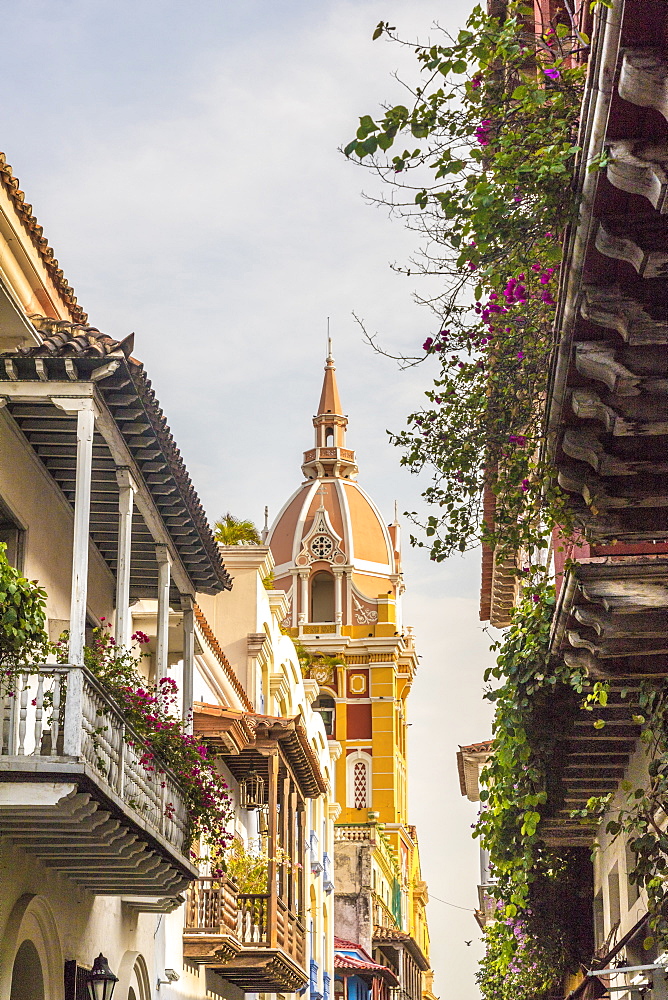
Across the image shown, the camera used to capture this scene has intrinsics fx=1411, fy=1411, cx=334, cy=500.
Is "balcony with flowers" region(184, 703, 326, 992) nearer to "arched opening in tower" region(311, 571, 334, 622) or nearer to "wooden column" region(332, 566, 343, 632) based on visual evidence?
"wooden column" region(332, 566, 343, 632)

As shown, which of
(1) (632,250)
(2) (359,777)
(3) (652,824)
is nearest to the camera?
(1) (632,250)

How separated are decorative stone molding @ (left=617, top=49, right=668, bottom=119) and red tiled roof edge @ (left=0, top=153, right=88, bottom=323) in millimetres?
8118

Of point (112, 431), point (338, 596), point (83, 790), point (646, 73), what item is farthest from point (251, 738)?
point (338, 596)

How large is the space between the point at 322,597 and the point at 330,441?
423 inches

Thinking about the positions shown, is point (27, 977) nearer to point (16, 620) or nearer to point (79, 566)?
point (79, 566)

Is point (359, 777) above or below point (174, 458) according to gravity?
above

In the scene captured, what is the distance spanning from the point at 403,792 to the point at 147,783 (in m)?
63.5

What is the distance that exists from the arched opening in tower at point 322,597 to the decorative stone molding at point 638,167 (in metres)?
69.6

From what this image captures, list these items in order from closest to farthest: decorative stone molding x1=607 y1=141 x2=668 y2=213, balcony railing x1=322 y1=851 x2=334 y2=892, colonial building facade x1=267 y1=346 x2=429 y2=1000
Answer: decorative stone molding x1=607 y1=141 x2=668 y2=213
balcony railing x1=322 y1=851 x2=334 y2=892
colonial building facade x1=267 y1=346 x2=429 y2=1000

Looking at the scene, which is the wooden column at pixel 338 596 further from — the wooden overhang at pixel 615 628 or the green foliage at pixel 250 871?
the wooden overhang at pixel 615 628

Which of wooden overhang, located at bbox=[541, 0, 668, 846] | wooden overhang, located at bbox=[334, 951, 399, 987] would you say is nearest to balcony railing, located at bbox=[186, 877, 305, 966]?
wooden overhang, located at bbox=[541, 0, 668, 846]

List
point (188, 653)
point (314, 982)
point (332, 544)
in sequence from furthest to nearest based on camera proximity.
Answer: point (332, 544), point (314, 982), point (188, 653)

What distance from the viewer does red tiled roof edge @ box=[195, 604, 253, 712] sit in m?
20.2

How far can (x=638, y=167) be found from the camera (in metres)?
4.63
